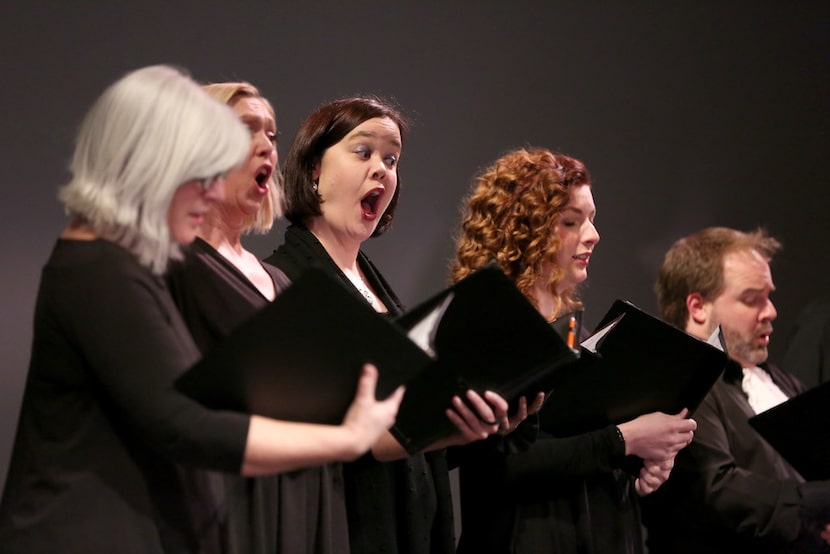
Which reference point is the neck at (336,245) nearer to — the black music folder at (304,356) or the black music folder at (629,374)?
the black music folder at (629,374)

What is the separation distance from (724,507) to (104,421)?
1834 millimetres

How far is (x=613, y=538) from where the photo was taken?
7.75 feet

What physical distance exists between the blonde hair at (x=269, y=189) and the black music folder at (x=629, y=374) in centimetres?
69

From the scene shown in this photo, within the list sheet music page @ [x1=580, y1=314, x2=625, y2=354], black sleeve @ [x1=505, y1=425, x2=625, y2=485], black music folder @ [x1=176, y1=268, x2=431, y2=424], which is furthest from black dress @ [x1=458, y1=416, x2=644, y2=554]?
black music folder @ [x1=176, y1=268, x2=431, y2=424]

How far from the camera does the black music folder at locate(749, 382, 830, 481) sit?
2447 millimetres

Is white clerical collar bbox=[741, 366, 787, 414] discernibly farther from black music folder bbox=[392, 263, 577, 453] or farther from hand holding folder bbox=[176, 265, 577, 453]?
hand holding folder bbox=[176, 265, 577, 453]

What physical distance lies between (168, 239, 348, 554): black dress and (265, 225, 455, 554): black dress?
0.71 ft

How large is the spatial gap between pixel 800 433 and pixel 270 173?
1451mm

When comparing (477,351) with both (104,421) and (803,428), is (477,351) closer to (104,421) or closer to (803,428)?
(104,421)

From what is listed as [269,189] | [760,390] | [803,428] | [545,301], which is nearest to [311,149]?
[269,189]

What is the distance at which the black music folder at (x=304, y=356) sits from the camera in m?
1.32

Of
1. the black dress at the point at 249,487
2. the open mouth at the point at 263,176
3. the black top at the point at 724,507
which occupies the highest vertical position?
the open mouth at the point at 263,176

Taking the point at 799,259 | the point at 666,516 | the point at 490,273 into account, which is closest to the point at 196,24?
the point at 490,273

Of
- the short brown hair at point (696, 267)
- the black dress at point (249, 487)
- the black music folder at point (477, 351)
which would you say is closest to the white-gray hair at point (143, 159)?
the black dress at point (249, 487)
